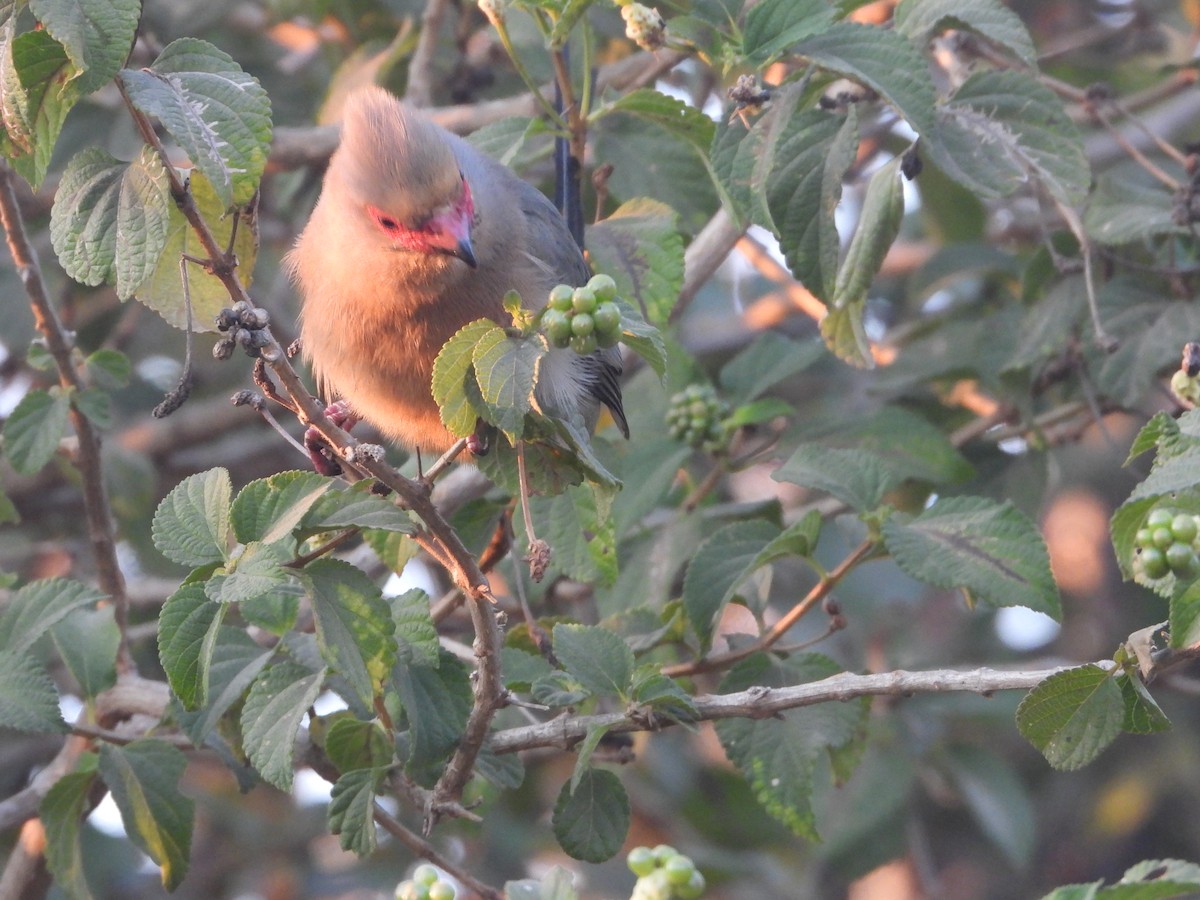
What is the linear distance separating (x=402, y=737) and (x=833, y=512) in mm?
1538

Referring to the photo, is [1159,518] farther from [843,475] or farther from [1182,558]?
[843,475]

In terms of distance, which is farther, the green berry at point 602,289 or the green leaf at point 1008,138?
the green leaf at point 1008,138

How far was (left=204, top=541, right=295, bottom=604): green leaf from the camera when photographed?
6.30ft

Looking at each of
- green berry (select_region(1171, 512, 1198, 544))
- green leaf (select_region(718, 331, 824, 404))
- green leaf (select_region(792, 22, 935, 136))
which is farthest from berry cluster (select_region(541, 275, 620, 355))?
green leaf (select_region(718, 331, 824, 404))

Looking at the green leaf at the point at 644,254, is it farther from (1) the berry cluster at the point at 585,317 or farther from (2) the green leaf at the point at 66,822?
(2) the green leaf at the point at 66,822

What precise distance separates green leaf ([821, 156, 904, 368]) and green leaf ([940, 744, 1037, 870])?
2.34 metres

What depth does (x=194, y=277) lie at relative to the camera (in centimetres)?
243

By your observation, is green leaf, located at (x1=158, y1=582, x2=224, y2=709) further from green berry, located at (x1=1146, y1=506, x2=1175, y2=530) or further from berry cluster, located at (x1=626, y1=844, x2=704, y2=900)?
green berry, located at (x1=1146, y1=506, x2=1175, y2=530)

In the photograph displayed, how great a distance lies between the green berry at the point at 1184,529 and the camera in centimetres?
199

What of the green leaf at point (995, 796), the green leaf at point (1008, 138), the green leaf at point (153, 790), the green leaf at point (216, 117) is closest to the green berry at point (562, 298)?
the green leaf at point (216, 117)

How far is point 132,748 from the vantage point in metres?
2.59

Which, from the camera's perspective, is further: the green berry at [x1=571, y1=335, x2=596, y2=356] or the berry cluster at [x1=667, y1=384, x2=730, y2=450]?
Answer: the berry cluster at [x1=667, y1=384, x2=730, y2=450]

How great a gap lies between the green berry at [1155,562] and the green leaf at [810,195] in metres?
0.98

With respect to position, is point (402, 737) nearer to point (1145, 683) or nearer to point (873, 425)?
point (1145, 683)
